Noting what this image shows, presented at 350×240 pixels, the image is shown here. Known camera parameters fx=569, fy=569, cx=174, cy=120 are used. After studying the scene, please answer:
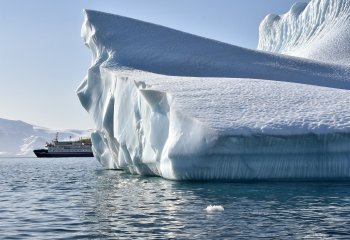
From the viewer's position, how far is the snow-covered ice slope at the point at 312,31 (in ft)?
161

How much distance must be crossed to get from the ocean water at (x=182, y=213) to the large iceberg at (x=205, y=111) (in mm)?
1185

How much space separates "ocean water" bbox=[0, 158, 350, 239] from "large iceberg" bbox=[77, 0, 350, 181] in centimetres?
118

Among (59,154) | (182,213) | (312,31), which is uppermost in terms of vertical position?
(312,31)

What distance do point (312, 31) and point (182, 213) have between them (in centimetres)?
4775

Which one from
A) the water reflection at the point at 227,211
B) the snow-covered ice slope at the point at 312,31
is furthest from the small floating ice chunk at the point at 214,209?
the snow-covered ice slope at the point at 312,31

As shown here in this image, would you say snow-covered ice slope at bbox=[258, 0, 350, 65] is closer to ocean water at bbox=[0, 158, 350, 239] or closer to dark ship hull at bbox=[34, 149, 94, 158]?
ocean water at bbox=[0, 158, 350, 239]

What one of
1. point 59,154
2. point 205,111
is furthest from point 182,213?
point 59,154

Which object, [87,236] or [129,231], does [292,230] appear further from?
[87,236]

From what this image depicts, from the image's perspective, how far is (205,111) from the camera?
19359mm

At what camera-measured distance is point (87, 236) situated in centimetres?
918

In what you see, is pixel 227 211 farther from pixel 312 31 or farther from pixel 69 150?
pixel 69 150

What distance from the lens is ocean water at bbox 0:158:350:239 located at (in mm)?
9352

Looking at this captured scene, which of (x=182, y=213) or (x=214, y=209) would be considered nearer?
(x=182, y=213)

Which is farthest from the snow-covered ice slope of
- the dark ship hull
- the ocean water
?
the dark ship hull
